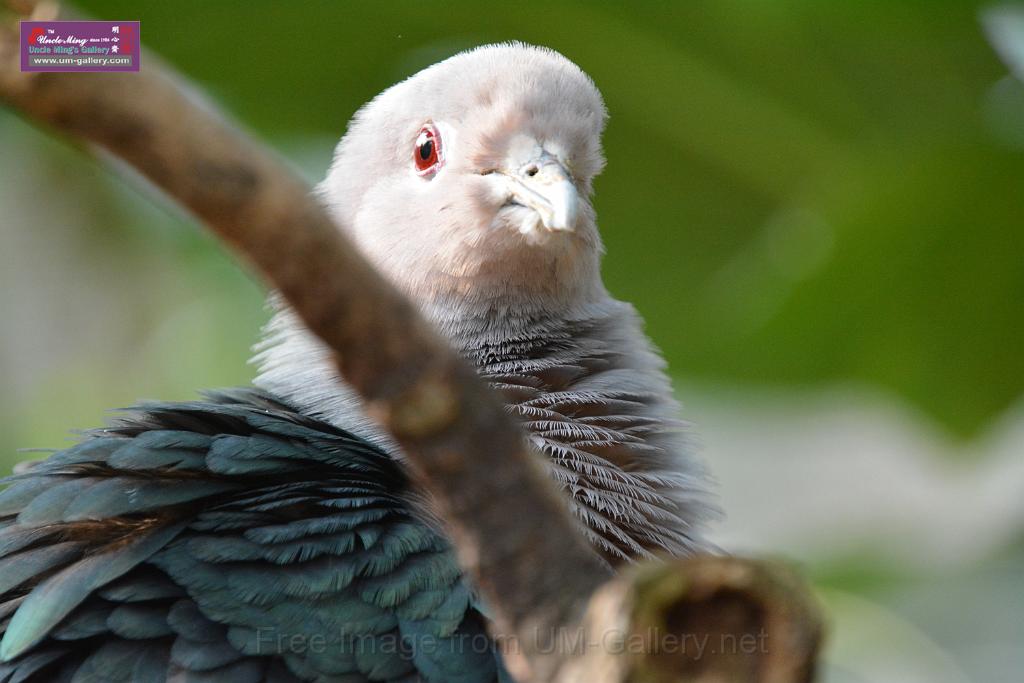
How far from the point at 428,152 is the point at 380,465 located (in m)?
0.68

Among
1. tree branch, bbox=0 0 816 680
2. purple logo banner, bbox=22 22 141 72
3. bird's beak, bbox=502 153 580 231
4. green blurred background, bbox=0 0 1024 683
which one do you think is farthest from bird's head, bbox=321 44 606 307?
tree branch, bbox=0 0 816 680

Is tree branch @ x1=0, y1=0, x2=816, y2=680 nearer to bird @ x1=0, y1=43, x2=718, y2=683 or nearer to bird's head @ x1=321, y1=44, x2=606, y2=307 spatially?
bird @ x1=0, y1=43, x2=718, y2=683

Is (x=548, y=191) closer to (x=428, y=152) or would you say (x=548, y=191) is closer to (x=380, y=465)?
(x=428, y=152)

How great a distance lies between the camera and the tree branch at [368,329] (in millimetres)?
739

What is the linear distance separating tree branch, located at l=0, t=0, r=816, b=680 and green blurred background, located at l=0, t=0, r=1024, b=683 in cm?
164

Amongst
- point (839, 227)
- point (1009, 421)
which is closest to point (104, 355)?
point (839, 227)

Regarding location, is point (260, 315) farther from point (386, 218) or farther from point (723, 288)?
point (386, 218)

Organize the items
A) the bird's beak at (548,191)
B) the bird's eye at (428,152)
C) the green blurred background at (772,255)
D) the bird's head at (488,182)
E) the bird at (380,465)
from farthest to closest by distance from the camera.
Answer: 1. the green blurred background at (772,255)
2. the bird's eye at (428,152)
3. the bird's head at (488,182)
4. the bird's beak at (548,191)
5. the bird at (380,465)

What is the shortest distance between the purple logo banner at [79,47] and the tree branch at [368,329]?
2cm

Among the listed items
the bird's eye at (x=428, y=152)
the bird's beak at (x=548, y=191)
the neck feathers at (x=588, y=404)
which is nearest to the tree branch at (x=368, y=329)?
the neck feathers at (x=588, y=404)

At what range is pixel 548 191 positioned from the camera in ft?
6.03

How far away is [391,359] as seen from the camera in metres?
0.80

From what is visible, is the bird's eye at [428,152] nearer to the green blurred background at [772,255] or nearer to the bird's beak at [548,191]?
the bird's beak at [548,191]

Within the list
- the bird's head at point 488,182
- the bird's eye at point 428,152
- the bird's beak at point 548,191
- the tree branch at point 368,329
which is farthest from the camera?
the bird's eye at point 428,152
